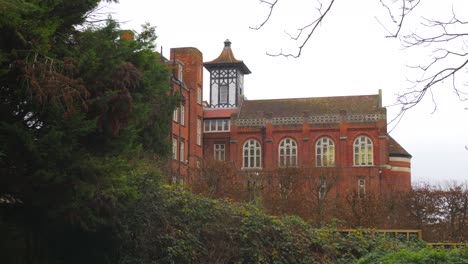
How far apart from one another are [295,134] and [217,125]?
752 cm

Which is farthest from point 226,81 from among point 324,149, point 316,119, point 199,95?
point 324,149

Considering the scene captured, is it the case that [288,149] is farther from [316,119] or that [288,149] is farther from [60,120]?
[60,120]

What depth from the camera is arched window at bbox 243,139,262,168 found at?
54.1 meters

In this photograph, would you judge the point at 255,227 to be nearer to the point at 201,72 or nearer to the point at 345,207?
the point at 345,207

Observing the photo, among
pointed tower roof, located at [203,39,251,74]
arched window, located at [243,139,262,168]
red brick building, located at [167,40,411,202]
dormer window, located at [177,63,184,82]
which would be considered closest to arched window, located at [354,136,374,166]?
red brick building, located at [167,40,411,202]

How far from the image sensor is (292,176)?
1419 inches

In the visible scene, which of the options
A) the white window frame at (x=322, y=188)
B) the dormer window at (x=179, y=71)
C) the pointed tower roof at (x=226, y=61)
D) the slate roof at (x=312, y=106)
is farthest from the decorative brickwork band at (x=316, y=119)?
the white window frame at (x=322, y=188)

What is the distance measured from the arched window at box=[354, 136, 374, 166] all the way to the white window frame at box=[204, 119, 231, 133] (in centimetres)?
1184

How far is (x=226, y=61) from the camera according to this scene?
5978cm

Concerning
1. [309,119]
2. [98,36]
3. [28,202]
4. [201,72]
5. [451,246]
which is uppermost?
[201,72]

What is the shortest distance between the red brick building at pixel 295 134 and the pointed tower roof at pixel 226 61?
4.22 metres

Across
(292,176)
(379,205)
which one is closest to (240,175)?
(292,176)

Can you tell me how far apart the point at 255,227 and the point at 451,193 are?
19413mm

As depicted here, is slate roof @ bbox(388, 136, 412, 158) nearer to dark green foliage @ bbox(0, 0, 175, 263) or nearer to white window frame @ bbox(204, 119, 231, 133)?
white window frame @ bbox(204, 119, 231, 133)
